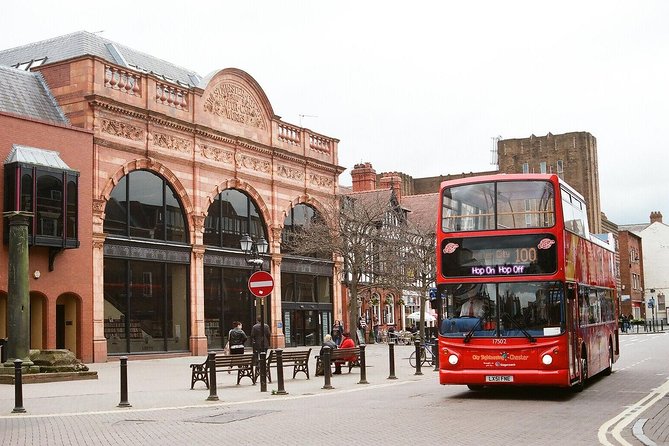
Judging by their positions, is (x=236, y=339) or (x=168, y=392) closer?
(x=168, y=392)

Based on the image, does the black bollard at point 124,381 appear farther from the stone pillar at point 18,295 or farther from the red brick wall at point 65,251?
the red brick wall at point 65,251

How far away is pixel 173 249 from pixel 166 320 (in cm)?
308

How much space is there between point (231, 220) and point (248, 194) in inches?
74.6

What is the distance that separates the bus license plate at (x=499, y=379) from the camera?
53.0ft

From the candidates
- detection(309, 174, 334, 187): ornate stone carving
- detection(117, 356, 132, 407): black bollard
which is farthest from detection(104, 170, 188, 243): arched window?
detection(117, 356, 132, 407): black bollard

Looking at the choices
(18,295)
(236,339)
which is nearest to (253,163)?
(236,339)

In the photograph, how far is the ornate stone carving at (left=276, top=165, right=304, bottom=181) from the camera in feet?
151

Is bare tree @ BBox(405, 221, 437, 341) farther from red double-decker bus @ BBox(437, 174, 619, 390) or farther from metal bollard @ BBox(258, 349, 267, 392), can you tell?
red double-decker bus @ BBox(437, 174, 619, 390)

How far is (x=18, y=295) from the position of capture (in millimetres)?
23641

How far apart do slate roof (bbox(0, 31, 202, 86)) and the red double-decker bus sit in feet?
87.2

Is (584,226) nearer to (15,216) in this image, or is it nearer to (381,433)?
(381,433)

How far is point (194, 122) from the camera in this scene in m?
39.9

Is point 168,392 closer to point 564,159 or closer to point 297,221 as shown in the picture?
point 297,221

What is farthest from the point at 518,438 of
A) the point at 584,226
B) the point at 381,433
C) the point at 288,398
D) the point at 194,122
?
the point at 194,122
